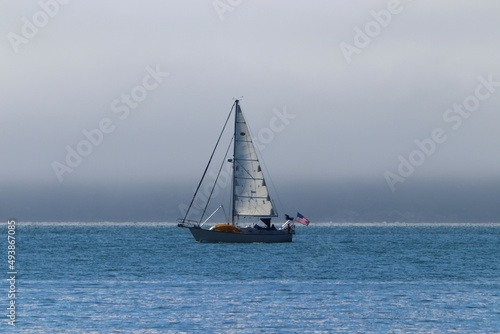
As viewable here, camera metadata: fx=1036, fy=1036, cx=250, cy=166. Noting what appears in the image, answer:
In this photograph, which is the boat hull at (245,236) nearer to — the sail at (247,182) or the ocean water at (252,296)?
the sail at (247,182)

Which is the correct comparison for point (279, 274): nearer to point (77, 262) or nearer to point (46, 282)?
point (46, 282)

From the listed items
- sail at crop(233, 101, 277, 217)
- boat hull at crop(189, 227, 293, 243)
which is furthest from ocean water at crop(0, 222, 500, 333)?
sail at crop(233, 101, 277, 217)

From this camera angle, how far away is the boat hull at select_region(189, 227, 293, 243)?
129m

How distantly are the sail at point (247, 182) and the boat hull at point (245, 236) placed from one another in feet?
8.38

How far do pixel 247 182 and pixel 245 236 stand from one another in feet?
23.1

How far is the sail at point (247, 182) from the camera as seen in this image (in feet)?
431

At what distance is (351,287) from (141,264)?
32873 millimetres

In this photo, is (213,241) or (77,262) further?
(213,241)

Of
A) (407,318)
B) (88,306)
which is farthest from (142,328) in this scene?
(407,318)

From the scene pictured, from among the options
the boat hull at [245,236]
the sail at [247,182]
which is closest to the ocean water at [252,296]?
the boat hull at [245,236]

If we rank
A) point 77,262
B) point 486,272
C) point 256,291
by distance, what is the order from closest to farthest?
point 256,291
point 486,272
point 77,262

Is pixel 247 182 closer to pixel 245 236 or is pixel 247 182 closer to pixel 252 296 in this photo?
pixel 245 236

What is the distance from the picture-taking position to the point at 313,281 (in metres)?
80.8

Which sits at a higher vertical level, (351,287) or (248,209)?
(248,209)
